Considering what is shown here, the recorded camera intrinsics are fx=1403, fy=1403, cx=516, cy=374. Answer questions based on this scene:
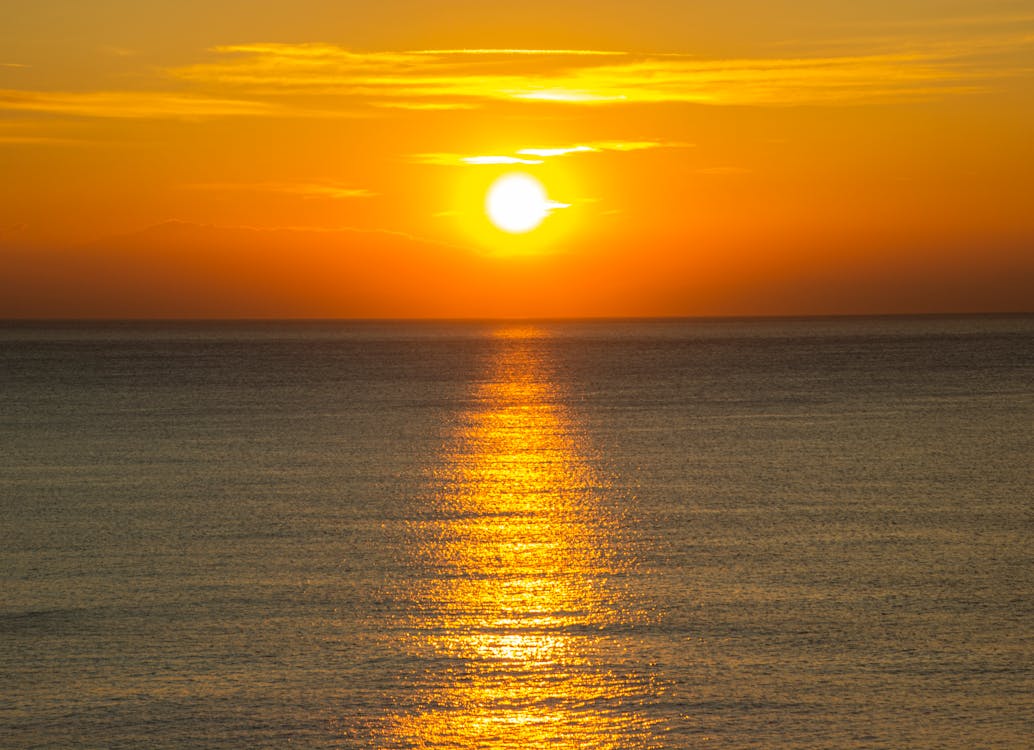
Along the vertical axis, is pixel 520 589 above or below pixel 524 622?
above

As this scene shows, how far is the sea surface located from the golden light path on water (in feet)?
0.19

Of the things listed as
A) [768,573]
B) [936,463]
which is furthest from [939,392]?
[768,573]

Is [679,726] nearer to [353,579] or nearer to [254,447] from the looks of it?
[353,579]

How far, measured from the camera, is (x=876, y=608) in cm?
1752

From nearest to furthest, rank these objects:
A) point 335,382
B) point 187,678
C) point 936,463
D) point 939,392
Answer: point 187,678, point 936,463, point 939,392, point 335,382

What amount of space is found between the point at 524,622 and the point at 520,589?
1.96 metres

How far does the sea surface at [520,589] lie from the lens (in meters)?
13.2

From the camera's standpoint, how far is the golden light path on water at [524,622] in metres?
13.0

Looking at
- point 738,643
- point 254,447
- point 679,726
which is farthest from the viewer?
point 254,447

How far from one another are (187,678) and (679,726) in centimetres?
508

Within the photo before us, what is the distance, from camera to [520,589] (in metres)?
18.8

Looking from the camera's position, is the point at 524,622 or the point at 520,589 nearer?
the point at 524,622

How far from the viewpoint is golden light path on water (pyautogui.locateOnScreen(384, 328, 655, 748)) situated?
1298cm

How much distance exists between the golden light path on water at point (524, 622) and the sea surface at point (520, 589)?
2.2 inches
